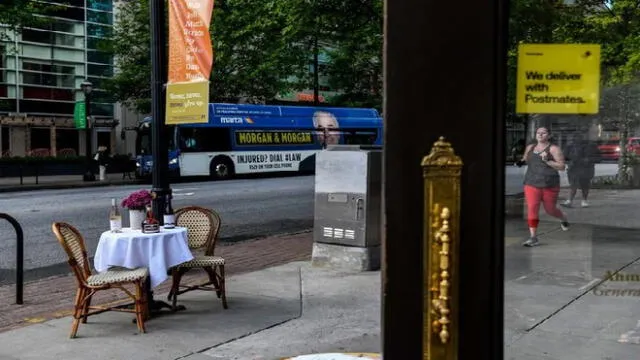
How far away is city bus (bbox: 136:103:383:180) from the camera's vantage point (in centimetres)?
2875

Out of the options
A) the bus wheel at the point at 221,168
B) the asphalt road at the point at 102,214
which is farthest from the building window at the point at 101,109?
the asphalt road at the point at 102,214

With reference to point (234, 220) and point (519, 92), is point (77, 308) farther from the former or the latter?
point (234, 220)

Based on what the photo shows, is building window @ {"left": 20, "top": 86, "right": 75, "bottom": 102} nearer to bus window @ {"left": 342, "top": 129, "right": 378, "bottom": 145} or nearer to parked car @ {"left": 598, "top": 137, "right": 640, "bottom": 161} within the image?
bus window @ {"left": 342, "top": 129, "right": 378, "bottom": 145}

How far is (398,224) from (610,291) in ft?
4.08

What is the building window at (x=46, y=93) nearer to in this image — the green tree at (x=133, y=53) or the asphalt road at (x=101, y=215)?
the green tree at (x=133, y=53)

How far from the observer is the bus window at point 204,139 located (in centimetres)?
2864

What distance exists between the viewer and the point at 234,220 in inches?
582

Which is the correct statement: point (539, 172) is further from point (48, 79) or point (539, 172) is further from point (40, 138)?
point (48, 79)

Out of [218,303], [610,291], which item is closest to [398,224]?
[610,291]

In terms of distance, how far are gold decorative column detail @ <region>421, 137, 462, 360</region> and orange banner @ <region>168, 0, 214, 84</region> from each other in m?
4.16

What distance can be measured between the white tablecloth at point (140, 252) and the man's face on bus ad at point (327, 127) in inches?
1096

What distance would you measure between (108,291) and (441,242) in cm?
622

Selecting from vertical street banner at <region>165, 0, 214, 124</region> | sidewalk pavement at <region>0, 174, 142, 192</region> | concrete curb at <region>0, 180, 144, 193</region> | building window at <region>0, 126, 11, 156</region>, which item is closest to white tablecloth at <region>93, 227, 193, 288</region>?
vertical street banner at <region>165, 0, 214, 124</region>

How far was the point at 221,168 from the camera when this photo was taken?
1168 inches
